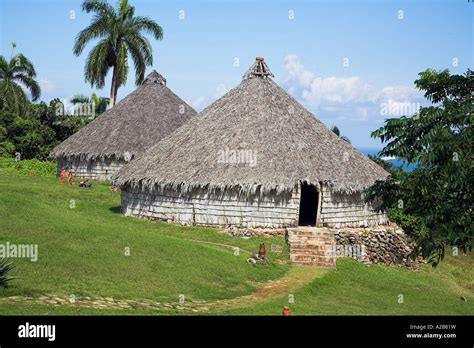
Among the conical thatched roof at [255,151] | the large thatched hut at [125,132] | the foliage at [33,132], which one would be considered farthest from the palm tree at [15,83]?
the conical thatched roof at [255,151]

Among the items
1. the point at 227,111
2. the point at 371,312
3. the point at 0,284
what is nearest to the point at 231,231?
the point at 227,111

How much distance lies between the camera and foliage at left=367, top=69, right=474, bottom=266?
13.4 m

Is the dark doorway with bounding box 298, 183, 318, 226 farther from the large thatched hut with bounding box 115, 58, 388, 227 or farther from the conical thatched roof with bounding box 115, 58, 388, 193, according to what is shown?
the conical thatched roof with bounding box 115, 58, 388, 193

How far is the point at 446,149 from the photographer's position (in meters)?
13.8

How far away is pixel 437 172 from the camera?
14188 mm

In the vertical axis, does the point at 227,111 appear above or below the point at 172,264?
above

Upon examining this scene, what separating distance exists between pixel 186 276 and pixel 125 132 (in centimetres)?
2748

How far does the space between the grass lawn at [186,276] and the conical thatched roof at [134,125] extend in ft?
57.3

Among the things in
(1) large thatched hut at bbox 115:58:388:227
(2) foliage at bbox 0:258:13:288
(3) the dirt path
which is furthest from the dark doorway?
(2) foliage at bbox 0:258:13:288

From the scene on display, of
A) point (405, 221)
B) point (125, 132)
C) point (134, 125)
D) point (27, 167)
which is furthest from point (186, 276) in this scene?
point (27, 167)

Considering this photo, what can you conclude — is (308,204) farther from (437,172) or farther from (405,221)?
(437,172)

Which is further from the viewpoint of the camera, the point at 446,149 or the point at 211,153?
the point at 211,153
